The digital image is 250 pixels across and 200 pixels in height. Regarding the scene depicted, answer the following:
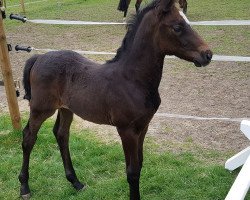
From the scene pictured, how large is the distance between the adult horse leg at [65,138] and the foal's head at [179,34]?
134cm

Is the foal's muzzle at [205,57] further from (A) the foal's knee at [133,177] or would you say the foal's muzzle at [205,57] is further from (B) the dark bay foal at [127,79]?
(A) the foal's knee at [133,177]

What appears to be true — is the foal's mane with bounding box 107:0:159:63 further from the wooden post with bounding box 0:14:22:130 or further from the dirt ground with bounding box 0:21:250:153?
the wooden post with bounding box 0:14:22:130

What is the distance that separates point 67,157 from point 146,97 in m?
1.22

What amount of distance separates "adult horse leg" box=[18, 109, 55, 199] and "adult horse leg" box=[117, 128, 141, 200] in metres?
0.84

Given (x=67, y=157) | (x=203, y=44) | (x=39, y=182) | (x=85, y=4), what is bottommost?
(x=85, y=4)

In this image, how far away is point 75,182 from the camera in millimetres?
3633

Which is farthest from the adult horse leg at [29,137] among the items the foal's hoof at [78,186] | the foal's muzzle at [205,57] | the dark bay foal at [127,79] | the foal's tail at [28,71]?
the foal's muzzle at [205,57]

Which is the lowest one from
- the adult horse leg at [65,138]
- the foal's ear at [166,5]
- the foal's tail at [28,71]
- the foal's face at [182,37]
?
the adult horse leg at [65,138]

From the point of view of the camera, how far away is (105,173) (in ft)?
12.7

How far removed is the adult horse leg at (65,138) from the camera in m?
3.58

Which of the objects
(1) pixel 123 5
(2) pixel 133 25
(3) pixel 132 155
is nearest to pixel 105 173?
(3) pixel 132 155

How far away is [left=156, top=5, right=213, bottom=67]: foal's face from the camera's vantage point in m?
2.56

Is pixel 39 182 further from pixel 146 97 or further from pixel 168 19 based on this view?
pixel 168 19

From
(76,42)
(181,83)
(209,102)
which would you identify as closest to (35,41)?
(76,42)
